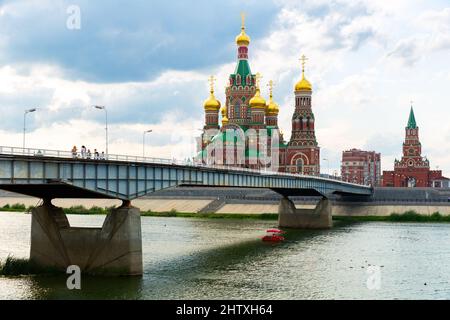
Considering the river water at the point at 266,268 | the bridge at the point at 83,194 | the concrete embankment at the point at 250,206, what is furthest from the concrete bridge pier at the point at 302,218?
the bridge at the point at 83,194

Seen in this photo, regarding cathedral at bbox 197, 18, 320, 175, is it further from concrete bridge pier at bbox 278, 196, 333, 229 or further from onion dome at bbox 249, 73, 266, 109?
concrete bridge pier at bbox 278, 196, 333, 229

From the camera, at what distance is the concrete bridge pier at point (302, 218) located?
120m

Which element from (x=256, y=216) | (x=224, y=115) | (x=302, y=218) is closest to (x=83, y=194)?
(x=302, y=218)

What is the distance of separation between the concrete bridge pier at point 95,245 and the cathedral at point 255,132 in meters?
108

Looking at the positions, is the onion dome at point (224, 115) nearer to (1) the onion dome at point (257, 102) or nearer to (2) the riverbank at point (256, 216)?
(1) the onion dome at point (257, 102)

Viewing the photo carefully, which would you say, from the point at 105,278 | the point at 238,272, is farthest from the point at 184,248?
the point at 105,278

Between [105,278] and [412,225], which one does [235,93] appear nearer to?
[412,225]

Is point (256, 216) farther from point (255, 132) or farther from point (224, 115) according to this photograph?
point (224, 115)

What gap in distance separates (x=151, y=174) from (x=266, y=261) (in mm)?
14519

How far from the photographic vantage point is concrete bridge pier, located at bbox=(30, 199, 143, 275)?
5725 cm

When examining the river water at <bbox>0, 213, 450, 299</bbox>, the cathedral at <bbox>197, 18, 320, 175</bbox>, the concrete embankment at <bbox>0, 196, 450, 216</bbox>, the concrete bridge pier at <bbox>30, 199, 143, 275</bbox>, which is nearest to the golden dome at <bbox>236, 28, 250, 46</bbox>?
the cathedral at <bbox>197, 18, 320, 175</bbox>

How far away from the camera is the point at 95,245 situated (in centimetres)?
5753

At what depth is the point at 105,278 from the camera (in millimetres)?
56125

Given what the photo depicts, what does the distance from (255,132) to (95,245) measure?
118 m
